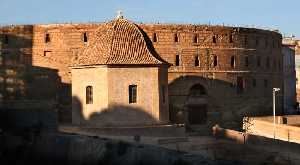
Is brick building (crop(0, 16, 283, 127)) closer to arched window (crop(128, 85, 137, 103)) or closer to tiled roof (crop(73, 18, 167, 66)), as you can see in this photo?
tiled roof (crop(73, 18, 167, 66))

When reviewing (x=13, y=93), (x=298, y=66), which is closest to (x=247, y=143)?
(x=13, y=93)

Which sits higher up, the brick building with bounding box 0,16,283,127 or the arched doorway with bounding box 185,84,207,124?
the brick building with bounding box 0,16,283,127

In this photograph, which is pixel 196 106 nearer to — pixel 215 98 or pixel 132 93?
pixel 215 98

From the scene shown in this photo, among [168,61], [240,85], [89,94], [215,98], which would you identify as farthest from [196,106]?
[89,94]

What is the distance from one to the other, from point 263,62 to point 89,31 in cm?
1716

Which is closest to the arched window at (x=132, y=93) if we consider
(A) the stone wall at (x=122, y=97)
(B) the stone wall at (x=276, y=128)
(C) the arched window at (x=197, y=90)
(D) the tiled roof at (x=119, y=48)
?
(A) the stone wall at (x=122, y=97)

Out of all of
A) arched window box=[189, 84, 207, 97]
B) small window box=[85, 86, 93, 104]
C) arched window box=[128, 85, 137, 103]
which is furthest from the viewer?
arched window box=[189, 84, 207, 97]

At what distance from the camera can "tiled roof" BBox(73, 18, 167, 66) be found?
32281 millimetres

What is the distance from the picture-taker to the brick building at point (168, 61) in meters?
41.5

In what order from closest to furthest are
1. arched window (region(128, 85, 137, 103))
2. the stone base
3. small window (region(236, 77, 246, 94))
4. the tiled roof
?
the stone base, arched window (region(128, 85, 137, 103)), the tiled roof, small window (region(236, 77, 246, 94))

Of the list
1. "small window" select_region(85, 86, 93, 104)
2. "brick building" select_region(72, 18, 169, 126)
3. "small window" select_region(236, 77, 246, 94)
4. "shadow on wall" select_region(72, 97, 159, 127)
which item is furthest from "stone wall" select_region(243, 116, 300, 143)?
"small window" select_region(85, 86, 93, 104)

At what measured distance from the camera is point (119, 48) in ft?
108

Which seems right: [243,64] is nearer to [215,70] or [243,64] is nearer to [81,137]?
[215,70]

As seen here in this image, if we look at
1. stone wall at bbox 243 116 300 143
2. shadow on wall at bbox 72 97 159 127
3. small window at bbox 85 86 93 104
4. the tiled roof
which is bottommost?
stone wall at bbox 243 116 300 143
